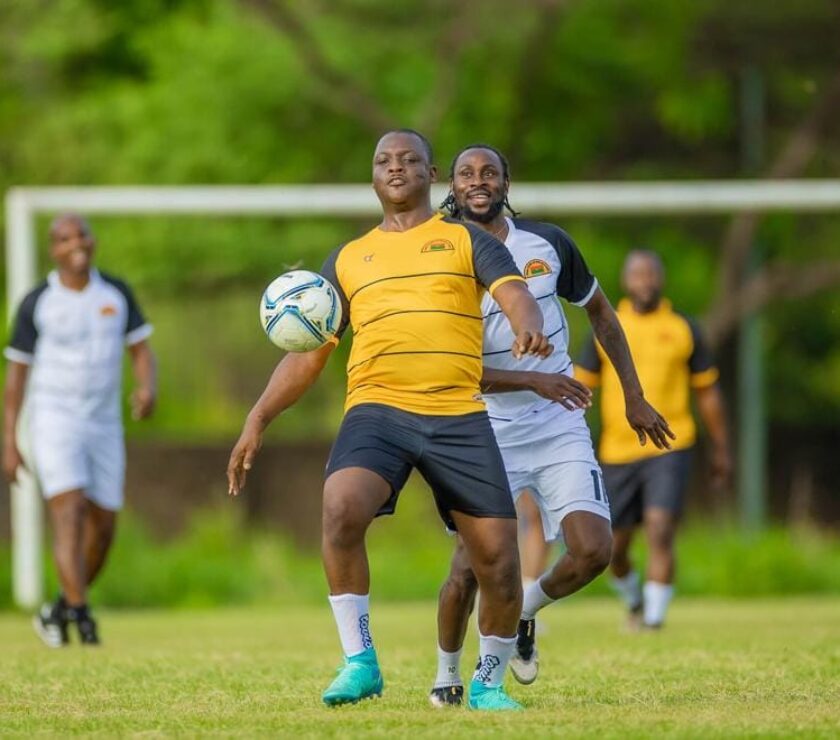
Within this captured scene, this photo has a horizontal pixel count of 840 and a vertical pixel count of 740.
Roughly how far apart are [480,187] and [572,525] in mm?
1505

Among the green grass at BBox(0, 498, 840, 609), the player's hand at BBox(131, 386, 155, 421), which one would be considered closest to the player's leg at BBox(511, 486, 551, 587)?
the player's hand at BBox(131, 386, 155, 421)

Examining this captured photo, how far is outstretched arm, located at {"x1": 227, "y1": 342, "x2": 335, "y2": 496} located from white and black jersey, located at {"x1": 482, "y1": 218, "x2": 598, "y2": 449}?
107cm

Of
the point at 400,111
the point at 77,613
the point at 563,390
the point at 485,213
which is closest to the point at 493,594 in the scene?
the point at 563,390

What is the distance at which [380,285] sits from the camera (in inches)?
301

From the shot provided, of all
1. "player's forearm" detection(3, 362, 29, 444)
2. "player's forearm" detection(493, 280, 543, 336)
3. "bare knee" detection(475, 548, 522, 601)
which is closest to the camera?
"player's forearm" detection(493, 280, 543, 336)

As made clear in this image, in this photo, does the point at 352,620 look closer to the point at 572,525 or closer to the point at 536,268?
the point at 572,525

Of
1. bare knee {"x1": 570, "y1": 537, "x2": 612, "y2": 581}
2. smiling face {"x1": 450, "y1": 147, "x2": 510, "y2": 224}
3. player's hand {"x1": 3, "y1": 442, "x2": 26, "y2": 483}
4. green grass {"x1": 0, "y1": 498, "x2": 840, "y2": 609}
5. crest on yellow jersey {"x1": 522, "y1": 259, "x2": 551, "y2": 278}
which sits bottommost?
green grass {"x1": 0, "y1": 498, "x2": 840, "y2": 609}

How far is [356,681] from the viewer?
7.57 metres

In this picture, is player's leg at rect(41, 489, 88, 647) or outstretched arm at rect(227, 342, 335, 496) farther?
player's leg at rect(41, 489, 88, 647)

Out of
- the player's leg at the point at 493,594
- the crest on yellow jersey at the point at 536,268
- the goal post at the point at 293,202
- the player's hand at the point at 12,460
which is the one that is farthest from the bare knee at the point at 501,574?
the goal post at the point at 293,202

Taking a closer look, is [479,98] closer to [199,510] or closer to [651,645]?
[199,510]

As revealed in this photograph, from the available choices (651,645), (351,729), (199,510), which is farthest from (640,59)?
(351,729)

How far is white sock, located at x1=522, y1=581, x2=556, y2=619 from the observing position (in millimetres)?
9023

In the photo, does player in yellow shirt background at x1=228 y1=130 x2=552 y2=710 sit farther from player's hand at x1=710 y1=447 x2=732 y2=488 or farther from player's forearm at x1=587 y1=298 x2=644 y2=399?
player's hand at x1=710 y1=447 x2=732 y2=488
